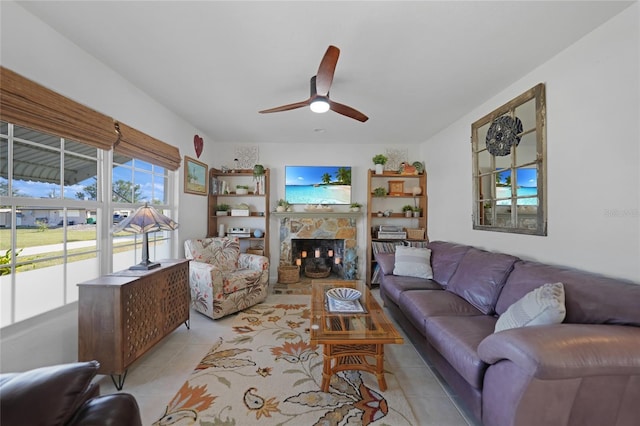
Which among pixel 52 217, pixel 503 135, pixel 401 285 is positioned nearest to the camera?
pixel 52 217

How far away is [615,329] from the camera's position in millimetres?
1123

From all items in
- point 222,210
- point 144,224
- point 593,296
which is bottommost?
point 593,296

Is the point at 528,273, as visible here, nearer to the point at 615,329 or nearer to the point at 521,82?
the point at 615,329

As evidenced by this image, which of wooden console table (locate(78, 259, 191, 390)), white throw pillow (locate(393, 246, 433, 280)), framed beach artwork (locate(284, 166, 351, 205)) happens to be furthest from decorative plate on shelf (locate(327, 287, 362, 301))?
framed beach artwork (locate(284, 166, 351, 205))

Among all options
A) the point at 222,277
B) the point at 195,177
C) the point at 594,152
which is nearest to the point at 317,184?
the point at 195,177

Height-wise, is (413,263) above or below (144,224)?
below

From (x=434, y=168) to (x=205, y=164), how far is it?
12.1 feet

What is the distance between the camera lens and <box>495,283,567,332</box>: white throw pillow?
1.31m

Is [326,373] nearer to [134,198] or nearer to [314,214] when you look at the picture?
[134,198]

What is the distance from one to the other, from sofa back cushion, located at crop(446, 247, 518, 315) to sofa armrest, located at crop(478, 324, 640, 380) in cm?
90

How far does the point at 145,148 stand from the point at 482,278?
3490mm

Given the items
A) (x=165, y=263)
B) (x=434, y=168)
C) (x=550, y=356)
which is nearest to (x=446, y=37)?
(x=550, y=356)

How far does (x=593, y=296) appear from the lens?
139 cm

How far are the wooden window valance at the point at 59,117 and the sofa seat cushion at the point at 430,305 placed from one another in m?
3.00
